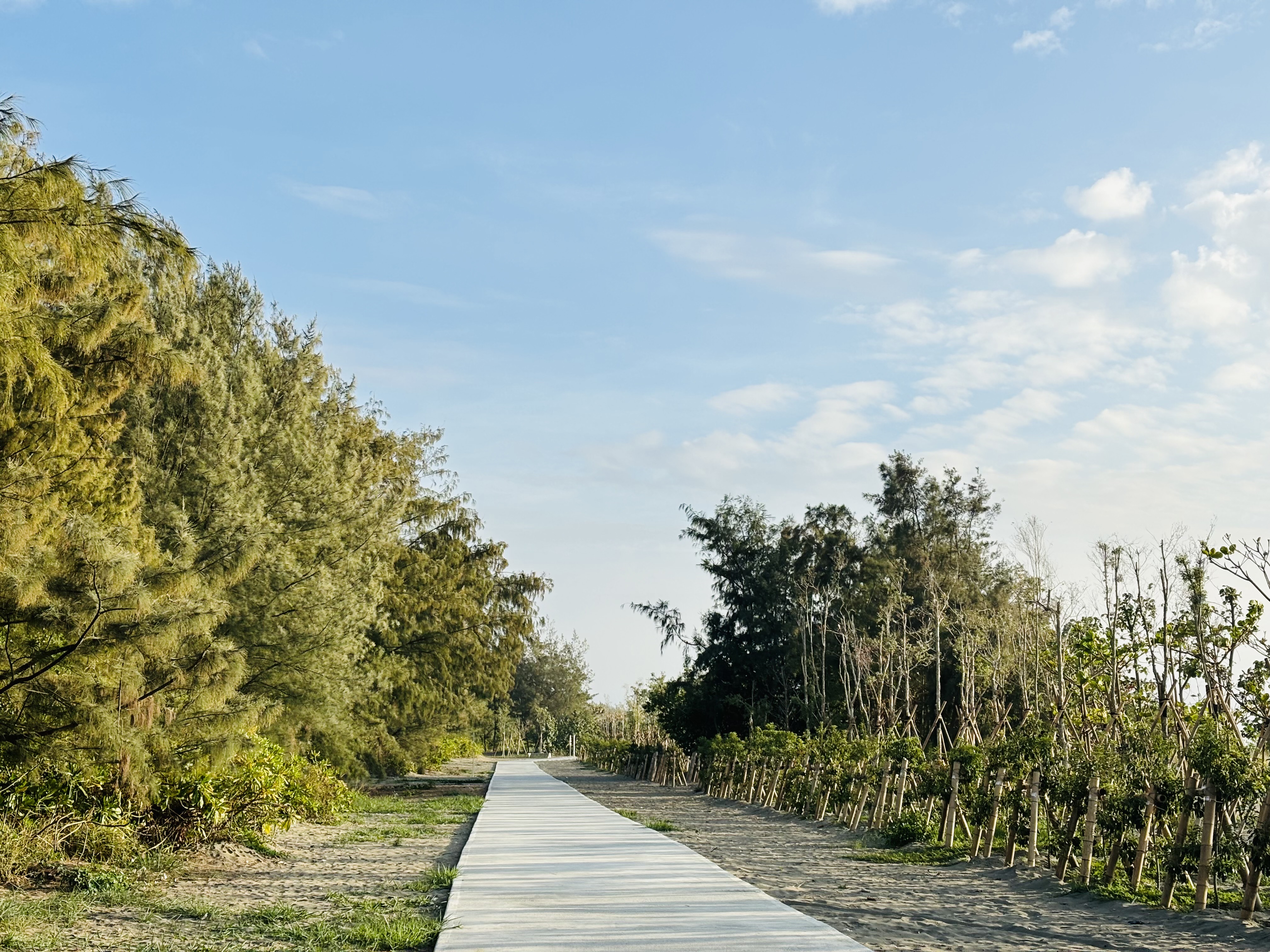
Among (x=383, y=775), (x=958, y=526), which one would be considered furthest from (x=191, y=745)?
(x=958, y=526)

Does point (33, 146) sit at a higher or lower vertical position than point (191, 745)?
higher

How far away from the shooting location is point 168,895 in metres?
8.19

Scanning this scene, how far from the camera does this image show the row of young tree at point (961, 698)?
9.02 meters

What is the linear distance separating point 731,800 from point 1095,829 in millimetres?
14811

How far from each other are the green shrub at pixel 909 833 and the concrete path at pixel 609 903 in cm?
328

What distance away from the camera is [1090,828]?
9266 millimetres

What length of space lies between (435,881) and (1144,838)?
5794 millimetres

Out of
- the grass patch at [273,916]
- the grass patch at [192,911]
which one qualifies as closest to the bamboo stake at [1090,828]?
the grass patch at [273,916]

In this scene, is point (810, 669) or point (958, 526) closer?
point (810, 669)

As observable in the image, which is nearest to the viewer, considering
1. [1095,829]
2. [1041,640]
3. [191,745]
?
[191,745]

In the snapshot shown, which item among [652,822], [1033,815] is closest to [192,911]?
[1033,815]

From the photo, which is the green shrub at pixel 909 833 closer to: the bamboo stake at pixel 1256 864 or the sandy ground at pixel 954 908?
the sandy ground at pixel 954 908

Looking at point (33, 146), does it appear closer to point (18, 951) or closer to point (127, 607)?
point (127, 607)

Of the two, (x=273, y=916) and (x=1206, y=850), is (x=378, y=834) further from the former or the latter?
(x=1206, y=850)
